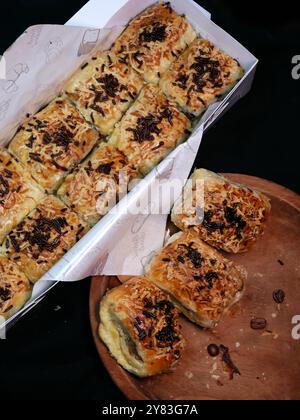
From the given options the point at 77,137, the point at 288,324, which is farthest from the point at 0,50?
the point at 288,324

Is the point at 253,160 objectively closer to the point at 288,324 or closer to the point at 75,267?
the point at 288,324

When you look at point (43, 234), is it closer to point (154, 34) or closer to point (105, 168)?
point (105, 168)

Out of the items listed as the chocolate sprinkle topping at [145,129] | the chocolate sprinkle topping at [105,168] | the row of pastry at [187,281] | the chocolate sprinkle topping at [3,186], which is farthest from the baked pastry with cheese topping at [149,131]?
the chocolate sprinkle topping at [3,186]

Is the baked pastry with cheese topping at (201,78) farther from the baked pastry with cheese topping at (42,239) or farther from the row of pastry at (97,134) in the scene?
the baked pastry with cheese topping at (42,239)

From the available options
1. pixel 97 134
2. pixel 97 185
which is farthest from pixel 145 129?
pixel 97 185

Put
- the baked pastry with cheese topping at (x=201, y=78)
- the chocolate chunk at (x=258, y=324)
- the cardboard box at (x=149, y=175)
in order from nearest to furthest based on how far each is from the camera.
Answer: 1. the cardboard box at (x=149, y=175)
2. the chocolate chunk at (x=258, y=324)
3. the baked pastry with cheese topping at (x=201, y=78)
